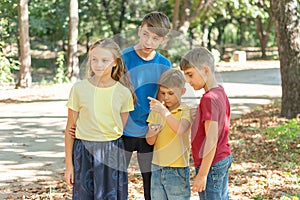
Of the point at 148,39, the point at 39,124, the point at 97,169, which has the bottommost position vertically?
the point at 39,124

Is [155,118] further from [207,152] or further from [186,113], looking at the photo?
[207,152]

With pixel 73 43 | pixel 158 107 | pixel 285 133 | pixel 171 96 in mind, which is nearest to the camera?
pixel 158 107

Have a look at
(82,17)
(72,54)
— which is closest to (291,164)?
(72,54)

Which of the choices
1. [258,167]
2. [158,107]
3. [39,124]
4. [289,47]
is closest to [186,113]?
[158,107]

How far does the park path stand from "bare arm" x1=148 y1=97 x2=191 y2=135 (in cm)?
16

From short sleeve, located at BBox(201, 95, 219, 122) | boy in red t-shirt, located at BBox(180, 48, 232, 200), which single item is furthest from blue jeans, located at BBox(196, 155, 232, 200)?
short sleeve, located at BBox(201, 95, 219, 122)

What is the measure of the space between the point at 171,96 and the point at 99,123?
0.51 meters

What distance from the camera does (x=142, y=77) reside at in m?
3.77

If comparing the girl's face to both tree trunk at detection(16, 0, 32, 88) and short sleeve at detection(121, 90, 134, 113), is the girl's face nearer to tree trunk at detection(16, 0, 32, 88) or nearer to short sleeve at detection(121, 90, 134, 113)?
short sleeve at detection(121, 90, 134, 113)

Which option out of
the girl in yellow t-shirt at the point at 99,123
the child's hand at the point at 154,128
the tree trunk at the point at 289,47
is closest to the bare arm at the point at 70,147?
the girl in yellow t-shirt at the point at 99,123

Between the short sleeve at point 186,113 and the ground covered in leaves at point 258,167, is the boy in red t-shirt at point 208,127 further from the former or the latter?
the ground covered in leaves at point 258,167

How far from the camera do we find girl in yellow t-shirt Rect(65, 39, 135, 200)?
138 inches

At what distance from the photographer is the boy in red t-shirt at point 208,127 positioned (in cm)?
333

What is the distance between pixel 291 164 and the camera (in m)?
6.59
